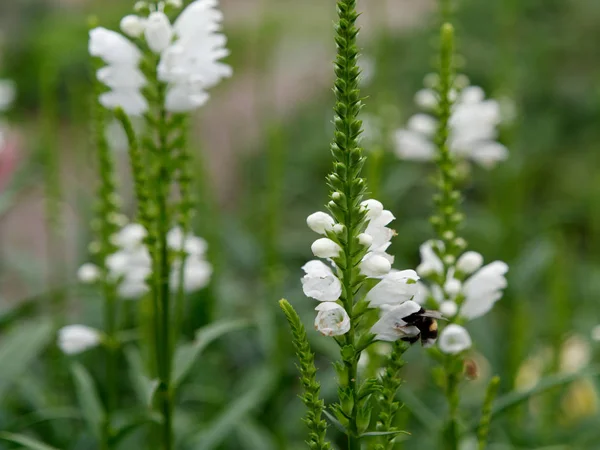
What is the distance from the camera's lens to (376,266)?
1572mm

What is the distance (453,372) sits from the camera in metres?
2.16

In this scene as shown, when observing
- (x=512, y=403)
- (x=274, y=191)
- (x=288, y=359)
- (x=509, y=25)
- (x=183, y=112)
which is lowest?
(x=288, y=359)

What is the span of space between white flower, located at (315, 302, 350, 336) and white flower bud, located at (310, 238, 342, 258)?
97mm

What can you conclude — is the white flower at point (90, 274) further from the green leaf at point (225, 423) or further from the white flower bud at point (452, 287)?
the white flower bud at point (452, 287)

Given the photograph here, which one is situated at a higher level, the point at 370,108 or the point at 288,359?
the point at 370,108

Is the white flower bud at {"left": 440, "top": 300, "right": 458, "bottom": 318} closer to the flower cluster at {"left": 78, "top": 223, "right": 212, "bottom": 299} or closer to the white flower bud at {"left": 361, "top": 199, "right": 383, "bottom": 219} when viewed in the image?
the white flower bud at {"left": 361, "top": 199, "right": 383, "bottom": 219}

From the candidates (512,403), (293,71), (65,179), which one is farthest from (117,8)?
(512,403)

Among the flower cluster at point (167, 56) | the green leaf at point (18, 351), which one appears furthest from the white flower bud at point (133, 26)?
the green leaf at point (18, 351)

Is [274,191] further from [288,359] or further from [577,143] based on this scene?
[577,143]

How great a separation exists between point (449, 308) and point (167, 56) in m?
1.06

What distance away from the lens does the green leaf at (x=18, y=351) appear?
3.18 m

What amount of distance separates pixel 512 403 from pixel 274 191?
81.5 inches

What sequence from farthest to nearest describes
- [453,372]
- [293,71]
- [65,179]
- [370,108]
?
[293,71], [65,179], [370,108], [453,372]

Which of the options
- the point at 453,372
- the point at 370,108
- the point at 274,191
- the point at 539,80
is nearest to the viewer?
the point at 453,372
